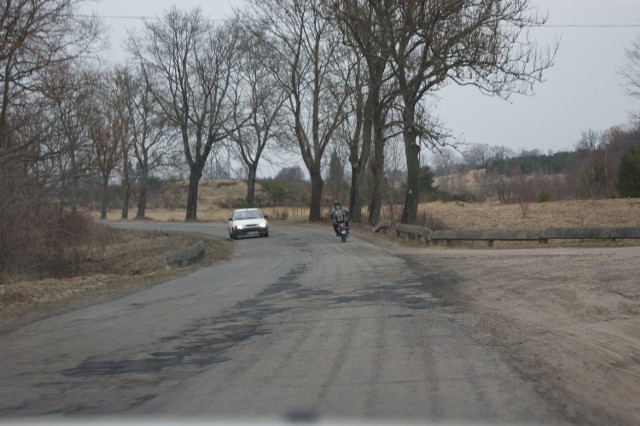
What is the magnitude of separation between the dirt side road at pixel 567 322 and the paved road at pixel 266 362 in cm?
35

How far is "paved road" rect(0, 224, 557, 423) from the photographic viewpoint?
215 inches

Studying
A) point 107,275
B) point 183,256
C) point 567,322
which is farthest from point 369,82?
point 567,322

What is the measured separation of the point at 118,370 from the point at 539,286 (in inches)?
326

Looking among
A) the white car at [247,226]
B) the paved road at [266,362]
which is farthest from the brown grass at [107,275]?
the paved road at [266,362]

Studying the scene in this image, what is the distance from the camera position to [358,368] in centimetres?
679

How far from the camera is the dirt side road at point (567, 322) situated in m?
5.81

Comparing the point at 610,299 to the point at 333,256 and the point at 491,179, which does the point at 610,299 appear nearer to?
the point at 333,256

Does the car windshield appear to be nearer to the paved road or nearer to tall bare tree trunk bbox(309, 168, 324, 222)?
tall bare tree trunk bbox(309, 168, 324, 222)

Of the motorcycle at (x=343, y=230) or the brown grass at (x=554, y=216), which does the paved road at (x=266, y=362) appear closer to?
the motorcycle at (x=343, y=230)

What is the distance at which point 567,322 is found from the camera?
30.1 feet

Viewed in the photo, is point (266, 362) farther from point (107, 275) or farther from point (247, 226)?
point (247, 226)

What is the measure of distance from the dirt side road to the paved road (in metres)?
0.35

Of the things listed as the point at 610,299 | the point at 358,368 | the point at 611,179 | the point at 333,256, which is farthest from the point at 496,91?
the point at 611,179

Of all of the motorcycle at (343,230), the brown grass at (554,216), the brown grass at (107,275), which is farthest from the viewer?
the brown grass at (554,216)
